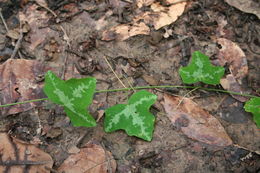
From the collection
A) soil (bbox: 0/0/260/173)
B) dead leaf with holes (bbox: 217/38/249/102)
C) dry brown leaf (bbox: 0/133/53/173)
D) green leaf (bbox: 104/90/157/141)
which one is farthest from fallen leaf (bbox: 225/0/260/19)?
dry brown leaf (bbox: 0/133/53/173)

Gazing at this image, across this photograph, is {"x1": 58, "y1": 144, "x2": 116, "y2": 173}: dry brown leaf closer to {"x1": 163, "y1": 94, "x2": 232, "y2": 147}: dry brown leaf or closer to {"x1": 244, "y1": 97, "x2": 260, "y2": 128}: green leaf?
{"x1": 163, "y1": 94, "x2": 232, "y2": 147}: dry brown leaf

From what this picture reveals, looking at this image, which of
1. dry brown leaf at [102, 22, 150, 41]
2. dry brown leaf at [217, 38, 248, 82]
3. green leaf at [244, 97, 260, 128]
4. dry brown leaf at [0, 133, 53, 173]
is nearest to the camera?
dry brown leaf at [0, 133, 53, 173]

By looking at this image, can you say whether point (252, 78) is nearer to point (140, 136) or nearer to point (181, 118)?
point (181, 118)

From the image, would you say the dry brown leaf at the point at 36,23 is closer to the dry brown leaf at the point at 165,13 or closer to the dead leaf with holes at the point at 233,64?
the dry brown leaf at the point at 165,13

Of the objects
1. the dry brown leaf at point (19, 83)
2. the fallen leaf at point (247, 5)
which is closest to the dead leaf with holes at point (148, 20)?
the fallen leaf at point (247, 5)

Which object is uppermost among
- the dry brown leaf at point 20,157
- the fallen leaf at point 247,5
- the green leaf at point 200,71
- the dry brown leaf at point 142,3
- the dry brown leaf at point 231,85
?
the dry brown leaf at point 142,3

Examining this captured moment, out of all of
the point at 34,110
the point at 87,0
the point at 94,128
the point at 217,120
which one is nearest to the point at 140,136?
the point at 94,128
